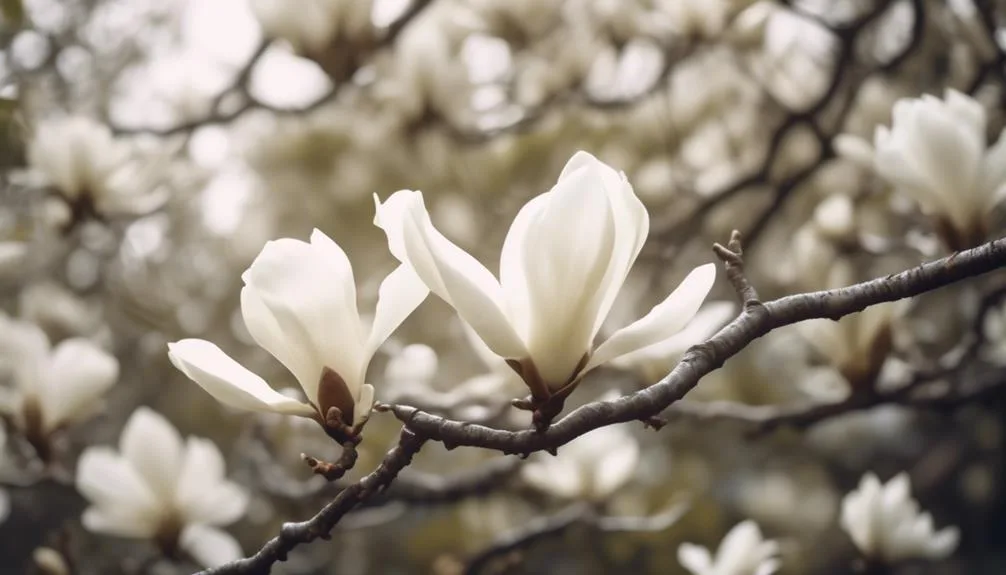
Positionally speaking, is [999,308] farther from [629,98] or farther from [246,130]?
[246,130]

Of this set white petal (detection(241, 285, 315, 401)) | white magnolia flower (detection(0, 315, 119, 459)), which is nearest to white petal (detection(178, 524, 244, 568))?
white magnolia flower (detection(0, 315, 119, 459))

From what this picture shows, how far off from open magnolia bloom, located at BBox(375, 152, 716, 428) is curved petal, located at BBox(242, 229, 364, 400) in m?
0.03

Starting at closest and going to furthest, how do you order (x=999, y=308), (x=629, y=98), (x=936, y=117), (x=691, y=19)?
1. (x=936, y=117)
2. (x=999, y=308)
3. (x=691, y=19)
4. (x=629, y=98)

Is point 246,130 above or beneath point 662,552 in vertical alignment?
above

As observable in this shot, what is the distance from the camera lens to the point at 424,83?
1.33 meters

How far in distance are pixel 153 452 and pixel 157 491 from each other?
0.12 feet

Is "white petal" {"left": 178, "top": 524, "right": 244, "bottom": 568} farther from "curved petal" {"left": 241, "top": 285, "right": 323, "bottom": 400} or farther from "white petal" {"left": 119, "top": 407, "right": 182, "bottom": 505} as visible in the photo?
"curved petal" {"left": 241, "top": 285, "right": 323, "bottom": 400}

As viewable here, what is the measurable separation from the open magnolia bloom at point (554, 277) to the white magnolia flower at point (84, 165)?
0.84 meters

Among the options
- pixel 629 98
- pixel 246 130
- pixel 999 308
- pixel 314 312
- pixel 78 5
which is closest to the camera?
pixel 314 312

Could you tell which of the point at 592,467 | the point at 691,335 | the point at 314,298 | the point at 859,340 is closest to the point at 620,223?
the point at 314,298

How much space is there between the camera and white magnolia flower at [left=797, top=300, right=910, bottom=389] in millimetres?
789

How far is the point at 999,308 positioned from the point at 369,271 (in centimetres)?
135

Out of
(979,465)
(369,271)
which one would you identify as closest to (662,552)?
(979,465)

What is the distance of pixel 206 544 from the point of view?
82cm
